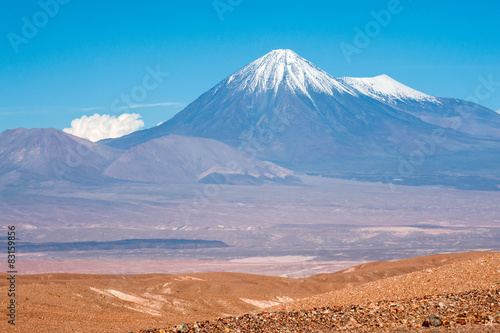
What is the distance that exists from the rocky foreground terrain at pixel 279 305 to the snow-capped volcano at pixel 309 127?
124057 millimetres

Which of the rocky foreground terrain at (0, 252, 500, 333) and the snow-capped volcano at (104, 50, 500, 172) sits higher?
the snow-capped volcano at (104, 50, 500, 172)

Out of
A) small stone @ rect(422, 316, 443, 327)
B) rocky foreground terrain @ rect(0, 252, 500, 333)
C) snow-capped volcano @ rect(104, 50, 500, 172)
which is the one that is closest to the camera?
small stone @ rect(422, 316, 443, 327)

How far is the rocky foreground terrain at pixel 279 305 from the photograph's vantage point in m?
10.6

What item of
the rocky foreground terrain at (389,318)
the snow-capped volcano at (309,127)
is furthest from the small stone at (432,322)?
the snow-capped volcano at (309,127)

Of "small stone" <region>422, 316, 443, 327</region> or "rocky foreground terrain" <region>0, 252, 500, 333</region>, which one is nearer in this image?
"small stone" <region>422, 316, 443, 327</region>

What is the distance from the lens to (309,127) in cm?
17562

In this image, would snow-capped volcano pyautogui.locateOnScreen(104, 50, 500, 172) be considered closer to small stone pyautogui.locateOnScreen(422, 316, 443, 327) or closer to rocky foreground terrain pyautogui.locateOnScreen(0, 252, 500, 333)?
rocky foreground terrain pyautogui.locateOnScreen(0, 252, 500, 333)

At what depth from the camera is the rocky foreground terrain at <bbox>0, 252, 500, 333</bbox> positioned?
10594mm

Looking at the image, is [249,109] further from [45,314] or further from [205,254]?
[45,314]

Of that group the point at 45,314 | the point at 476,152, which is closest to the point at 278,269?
the point at 45,314

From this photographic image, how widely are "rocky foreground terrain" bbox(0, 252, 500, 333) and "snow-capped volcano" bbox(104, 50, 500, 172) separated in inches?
4884

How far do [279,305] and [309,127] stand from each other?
528 feet

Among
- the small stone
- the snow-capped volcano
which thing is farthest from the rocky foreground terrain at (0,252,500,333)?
the snow-capped volcano

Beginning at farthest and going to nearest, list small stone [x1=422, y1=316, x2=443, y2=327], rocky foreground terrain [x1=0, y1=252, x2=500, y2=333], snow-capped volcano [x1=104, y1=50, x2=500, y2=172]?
snow-capped volcano [x1=104, y1=50, x2=500, y2=172], rocky foreground terrain [x1=0, y1=252, x2=500, y2=333], small stone [x1=422, y1=316, x2=443, y2=327]
